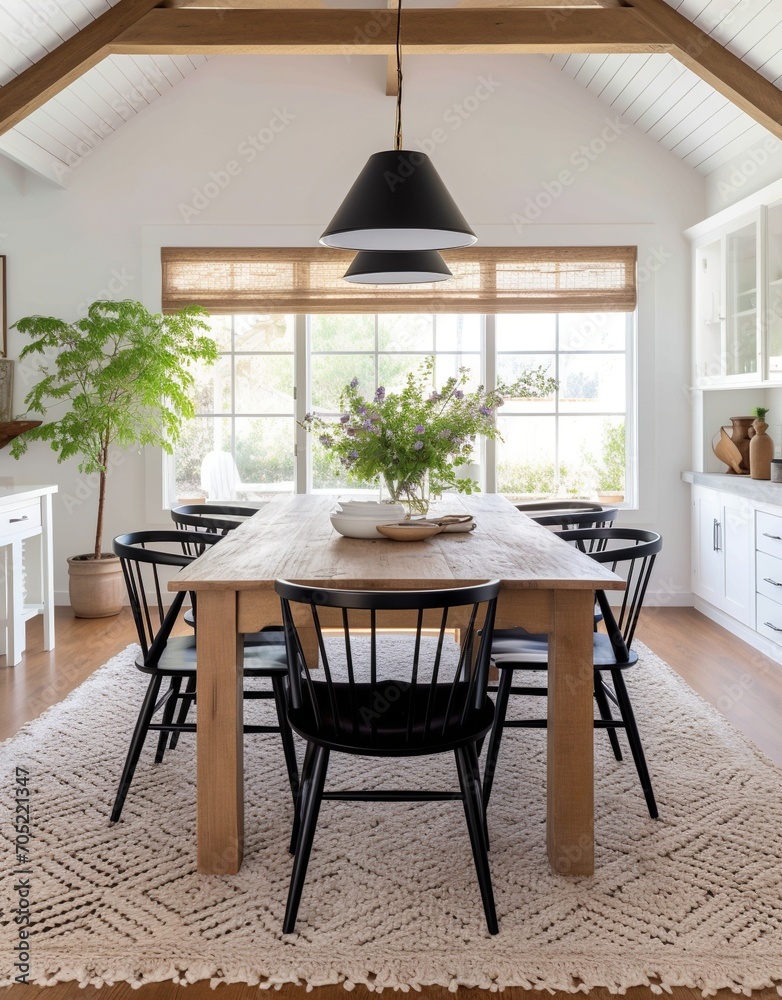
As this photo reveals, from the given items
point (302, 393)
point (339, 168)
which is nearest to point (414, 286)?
point (339, 168)

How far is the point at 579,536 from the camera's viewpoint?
127 inches

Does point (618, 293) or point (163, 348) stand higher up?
point (618, 293)

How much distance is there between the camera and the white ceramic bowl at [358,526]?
3012 millimetres

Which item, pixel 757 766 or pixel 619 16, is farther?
pixel 619 16

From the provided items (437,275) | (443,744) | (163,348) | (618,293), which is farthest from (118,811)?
(618,293)

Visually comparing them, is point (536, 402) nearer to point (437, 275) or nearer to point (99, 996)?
point (437, 275)

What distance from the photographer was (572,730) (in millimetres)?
2291

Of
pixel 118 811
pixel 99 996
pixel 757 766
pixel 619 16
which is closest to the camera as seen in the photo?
pixel 99 996

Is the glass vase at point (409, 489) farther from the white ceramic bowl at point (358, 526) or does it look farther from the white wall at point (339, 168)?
the white wall at point (339, 168)

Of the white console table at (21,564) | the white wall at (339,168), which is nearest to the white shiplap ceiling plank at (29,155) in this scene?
the white wall at (339,168)

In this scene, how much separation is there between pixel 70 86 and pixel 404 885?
4.60 meters

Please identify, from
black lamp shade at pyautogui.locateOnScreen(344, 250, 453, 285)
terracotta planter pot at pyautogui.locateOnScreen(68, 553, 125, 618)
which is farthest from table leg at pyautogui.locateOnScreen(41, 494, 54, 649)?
black lamp shade at pyautogui.locateOnScreen(344, 250, 453, 285)

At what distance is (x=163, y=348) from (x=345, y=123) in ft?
6.05

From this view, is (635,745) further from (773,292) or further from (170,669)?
(773,292)
